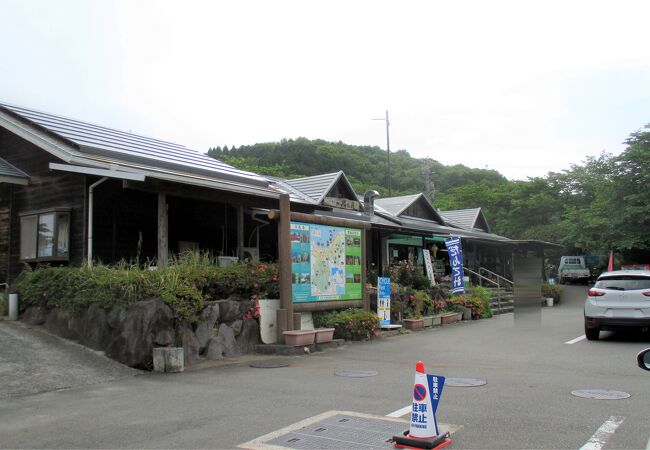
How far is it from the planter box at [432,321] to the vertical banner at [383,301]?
173cm

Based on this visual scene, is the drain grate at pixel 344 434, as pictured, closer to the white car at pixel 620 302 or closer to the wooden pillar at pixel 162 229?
the wooden pillar at pixel 162 229

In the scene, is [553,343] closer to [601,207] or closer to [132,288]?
[132,288]

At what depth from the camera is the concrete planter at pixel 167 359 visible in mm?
8961

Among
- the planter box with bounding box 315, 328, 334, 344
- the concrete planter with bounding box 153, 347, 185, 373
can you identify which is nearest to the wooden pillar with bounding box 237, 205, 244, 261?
the planter box with bounding box 315, 328, 334, 344

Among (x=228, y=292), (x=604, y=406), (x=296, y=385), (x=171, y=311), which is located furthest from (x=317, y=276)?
(x=604, y=406)

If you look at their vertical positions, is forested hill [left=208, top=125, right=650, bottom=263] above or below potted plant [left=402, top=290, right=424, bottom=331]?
above

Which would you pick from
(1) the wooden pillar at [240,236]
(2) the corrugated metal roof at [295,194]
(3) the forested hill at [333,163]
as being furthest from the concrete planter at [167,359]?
(3) the forested hill at [333,163]

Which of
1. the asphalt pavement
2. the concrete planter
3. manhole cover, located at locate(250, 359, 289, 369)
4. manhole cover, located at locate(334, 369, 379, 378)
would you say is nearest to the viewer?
the asphalt pavement

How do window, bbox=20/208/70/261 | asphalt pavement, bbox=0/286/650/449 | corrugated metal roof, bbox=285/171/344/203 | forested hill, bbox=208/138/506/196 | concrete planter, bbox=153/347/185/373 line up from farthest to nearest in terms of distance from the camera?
forested hill, bbox=208/138/506/196
corrugated metal roof, bbox=285/171/344/203
window, bbox=20/208/70/261
concrete planter, bbox=153/347/185/373
asphalt pavement, bbox=0/286/650/449

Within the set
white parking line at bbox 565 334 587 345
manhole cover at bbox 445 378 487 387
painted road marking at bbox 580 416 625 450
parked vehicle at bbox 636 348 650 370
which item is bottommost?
white parking line at bbox 565 334 587 345

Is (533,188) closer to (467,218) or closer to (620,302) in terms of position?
(467,218)

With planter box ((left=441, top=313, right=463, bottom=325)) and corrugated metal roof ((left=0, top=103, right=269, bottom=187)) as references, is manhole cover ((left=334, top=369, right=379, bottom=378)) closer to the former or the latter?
corrugated metal roof ((left=0, top=103, right=269, bottom=187))

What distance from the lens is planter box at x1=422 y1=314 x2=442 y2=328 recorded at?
15.8 m

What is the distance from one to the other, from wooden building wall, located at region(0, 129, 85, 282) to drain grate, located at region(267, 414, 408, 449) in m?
8.04
